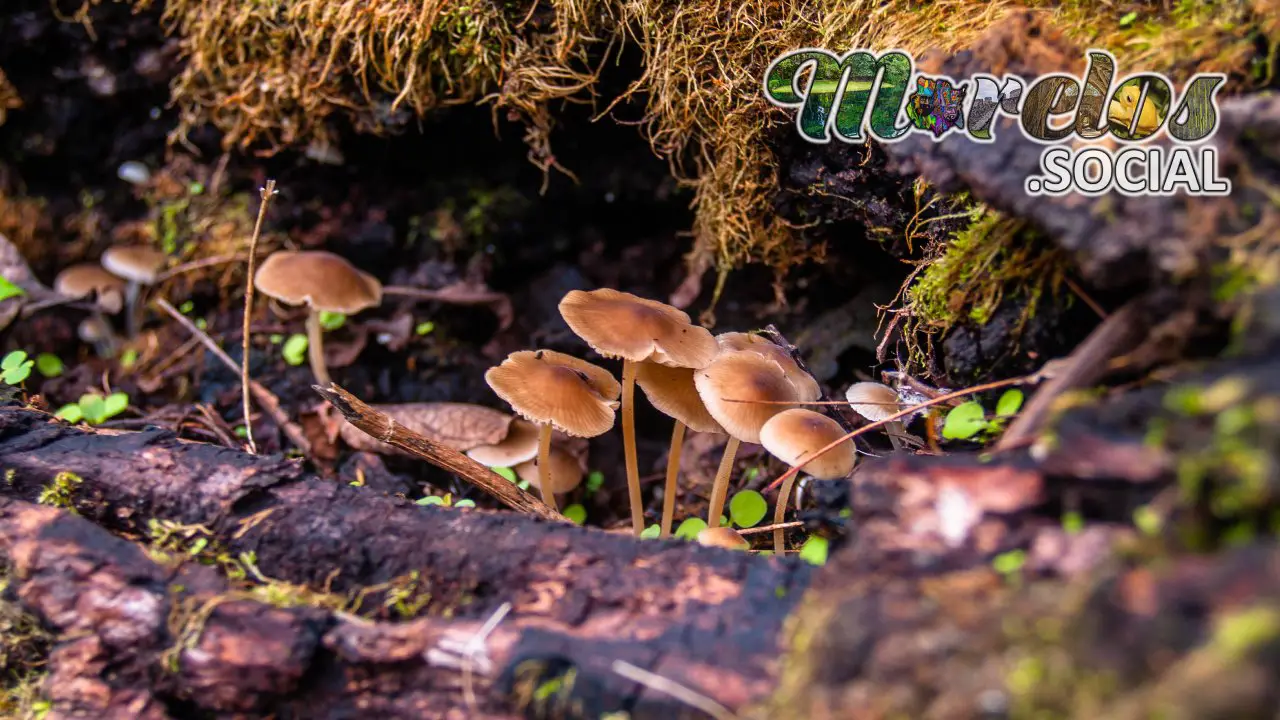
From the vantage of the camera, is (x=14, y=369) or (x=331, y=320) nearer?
(x=14, y=369)

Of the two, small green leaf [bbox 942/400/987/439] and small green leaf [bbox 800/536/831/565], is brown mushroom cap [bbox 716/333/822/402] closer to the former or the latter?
small green leaf [bbox 942/400/987/439]

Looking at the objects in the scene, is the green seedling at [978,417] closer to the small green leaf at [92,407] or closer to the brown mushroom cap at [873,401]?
the brown mushroom cap at [873,401]

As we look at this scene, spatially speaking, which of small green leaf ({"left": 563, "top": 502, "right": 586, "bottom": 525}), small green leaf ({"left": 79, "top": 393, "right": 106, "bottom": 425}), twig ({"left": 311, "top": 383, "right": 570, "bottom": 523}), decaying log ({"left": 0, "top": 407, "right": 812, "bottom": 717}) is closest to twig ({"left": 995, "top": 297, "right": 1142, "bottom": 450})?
decaying log ({"left": 0, "top": 407, "right": 812, "bottom": 717})

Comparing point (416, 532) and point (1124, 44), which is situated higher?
point (1124, 44)

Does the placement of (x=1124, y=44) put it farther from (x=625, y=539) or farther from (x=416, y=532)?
(x=416, y=532)

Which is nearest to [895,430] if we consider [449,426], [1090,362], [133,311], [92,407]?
[1090,362]

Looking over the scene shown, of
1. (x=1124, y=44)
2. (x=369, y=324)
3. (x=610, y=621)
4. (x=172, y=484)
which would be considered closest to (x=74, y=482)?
(x=172, y=484)

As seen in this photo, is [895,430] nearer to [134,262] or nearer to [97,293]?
[134,262]
